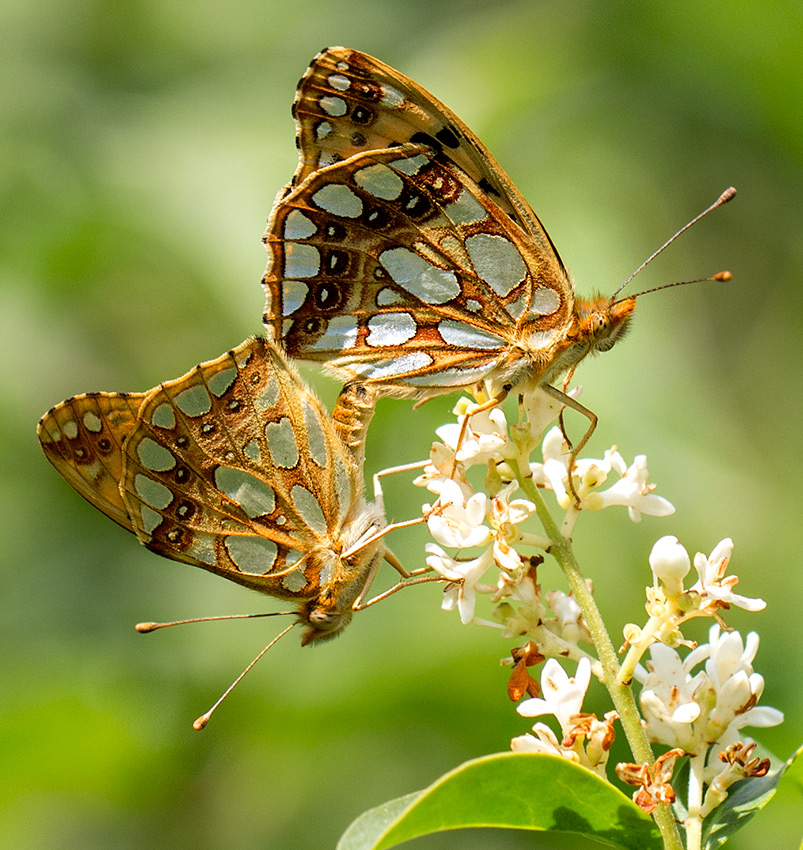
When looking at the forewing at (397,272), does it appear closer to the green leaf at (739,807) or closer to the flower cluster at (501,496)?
the flower cluster at (501,496)

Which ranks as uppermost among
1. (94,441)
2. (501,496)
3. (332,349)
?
(332,349)

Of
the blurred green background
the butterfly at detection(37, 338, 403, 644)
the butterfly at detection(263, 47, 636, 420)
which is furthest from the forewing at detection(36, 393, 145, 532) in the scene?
the blurred green background

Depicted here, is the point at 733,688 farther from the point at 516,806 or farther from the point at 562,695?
the point at 516,806

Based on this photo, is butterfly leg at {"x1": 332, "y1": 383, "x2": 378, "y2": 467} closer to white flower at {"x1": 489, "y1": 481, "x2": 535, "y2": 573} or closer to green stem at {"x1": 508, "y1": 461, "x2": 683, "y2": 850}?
white flower at {"x1": 489, "y1": 481, "x2": 535, "y2": 573}

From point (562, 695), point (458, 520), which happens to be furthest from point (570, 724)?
point (458, 520)

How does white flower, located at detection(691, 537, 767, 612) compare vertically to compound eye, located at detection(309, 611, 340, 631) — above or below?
above

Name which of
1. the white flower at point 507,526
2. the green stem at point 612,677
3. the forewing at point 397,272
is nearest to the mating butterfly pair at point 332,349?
the forewing at point 397,272
